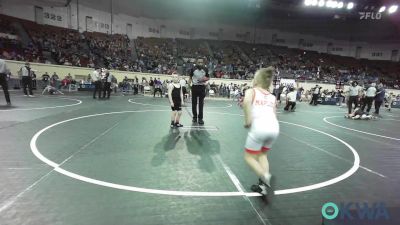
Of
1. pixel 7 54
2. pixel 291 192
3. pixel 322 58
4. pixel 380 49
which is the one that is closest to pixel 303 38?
pixel 322 58

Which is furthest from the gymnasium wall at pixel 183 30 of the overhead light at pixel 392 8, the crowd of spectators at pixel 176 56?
the overhead light at pixel 392 8

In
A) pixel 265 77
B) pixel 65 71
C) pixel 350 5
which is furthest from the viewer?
pixel 350 5

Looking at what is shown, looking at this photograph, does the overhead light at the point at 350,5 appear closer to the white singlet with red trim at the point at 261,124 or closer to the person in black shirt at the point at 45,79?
the white singlet with red trim at the point at 261,124

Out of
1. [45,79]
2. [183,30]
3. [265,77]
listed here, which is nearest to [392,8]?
[183,30]

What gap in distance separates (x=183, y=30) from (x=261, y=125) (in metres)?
36.7

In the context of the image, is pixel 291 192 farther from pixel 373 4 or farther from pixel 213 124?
pixel 373 4

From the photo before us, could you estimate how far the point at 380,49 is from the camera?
139 ft

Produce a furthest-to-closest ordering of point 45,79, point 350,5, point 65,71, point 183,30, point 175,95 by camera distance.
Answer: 1. point 183,30
2. point 350,5
3. point 65,71
4. point 45,79
5. point 175,95

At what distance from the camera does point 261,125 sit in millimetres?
3053

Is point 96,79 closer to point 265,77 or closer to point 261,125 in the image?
point 265,77

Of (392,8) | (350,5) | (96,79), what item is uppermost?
(350,5)

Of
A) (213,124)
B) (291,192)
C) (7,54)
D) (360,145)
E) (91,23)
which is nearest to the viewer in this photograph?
(291,192)

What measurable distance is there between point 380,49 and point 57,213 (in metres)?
51.1

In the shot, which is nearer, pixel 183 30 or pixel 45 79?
pixel 45 79
